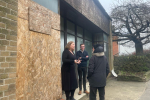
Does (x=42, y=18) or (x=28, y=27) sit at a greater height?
(x=42, y=18)

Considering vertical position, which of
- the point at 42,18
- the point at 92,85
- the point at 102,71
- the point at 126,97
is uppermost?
the point at 42,18

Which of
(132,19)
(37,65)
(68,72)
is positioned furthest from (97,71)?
(132,19)

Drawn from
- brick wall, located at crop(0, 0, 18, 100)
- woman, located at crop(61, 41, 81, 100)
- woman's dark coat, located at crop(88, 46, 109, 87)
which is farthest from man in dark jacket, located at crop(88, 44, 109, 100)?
brick wall, located at crop(0, 0, 18, 100)

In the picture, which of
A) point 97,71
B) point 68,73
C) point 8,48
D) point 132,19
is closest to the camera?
point 8,48

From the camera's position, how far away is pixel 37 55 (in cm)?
277

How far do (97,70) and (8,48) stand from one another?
2044 mm

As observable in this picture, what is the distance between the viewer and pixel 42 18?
295 centimetres

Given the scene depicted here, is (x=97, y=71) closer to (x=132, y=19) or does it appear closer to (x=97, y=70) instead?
(x=97, y=70)

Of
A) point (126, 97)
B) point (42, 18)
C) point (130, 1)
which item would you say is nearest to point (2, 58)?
point (42, 18)

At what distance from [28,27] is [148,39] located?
13.6 metres

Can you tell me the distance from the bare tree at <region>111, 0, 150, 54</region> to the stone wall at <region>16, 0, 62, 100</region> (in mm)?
10627

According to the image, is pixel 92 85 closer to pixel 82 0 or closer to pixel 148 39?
pixel 82 0

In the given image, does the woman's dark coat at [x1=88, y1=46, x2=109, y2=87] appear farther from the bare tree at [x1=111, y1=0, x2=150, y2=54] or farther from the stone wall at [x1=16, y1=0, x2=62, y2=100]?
the bare tree at [x1=111, y1=0, x2=150, y2=54]

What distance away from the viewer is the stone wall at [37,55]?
244 centimetres
